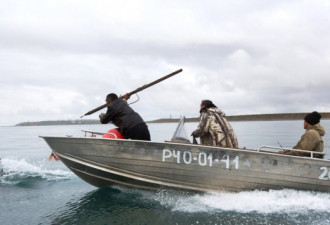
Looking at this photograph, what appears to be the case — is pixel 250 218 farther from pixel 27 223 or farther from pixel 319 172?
pixel 27 223

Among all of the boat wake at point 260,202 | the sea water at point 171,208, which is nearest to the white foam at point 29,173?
the sea water at point 171,208

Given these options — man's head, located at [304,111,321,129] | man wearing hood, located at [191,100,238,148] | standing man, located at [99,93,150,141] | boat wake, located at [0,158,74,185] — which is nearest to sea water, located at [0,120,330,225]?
man wearing hood, located at [191,100,238,148]

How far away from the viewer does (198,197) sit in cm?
664

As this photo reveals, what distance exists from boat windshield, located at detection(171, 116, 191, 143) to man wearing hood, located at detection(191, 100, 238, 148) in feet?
1.41

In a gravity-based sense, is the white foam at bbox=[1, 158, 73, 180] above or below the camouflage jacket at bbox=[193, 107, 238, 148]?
below

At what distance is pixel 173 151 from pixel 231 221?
169cm

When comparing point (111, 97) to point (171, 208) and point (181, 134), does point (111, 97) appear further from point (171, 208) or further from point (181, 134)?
point (171, 208)

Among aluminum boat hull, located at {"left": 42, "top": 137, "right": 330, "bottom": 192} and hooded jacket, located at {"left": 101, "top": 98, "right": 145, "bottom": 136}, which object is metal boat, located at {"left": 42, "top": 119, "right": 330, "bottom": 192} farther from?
hooded jacket, located at {"left": 101, "top": 98, "right": 145, "bottom": 136}

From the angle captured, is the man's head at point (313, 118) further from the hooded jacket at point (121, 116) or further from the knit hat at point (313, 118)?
the hooded jacket at point (121, 116)


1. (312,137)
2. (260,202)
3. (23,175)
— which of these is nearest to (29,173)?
(23,175)

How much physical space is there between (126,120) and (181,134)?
4.13 feet

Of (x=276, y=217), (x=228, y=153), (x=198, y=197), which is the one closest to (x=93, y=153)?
(x=198, y=197)

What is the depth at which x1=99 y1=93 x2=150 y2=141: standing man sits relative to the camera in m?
6.82

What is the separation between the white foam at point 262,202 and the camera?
620 centimetres
